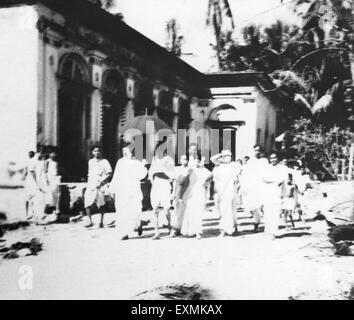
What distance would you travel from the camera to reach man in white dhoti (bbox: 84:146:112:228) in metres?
3.63

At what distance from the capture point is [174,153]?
12.4 ft

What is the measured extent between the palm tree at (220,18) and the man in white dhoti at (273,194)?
3.38ft

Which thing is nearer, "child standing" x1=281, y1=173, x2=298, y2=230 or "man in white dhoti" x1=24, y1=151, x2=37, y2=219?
"man in white dhoti" x1=24, y1=151, x2=37, y2=219

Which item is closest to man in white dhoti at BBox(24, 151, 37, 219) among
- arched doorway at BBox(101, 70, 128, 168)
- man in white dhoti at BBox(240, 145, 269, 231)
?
arched doorway at BBox(101, 70, 128, 168)

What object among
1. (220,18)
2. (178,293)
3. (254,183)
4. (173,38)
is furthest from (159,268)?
(220,18)

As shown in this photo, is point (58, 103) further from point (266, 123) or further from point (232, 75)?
point (266, 123)

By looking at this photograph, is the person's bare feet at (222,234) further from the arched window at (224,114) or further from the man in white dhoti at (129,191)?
the arched window at (224,114)

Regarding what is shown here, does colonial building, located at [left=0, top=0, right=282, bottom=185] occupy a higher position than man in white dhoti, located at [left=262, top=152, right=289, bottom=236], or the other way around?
colonial building, located at [left=0, top=0, right=282, bottom=185]

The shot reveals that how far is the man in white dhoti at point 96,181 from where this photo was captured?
3.63m

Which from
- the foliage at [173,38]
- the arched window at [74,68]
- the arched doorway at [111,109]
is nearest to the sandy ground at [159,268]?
the arched doorway at [111,109]

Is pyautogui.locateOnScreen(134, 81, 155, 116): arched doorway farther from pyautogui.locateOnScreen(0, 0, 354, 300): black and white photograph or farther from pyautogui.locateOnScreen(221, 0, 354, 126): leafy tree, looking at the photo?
pyautogui.locateOnScreen(221, 0, 354, 126): leafy tree

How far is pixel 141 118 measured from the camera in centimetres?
391

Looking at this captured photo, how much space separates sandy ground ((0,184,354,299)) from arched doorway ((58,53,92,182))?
0.50m

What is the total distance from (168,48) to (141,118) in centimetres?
68
